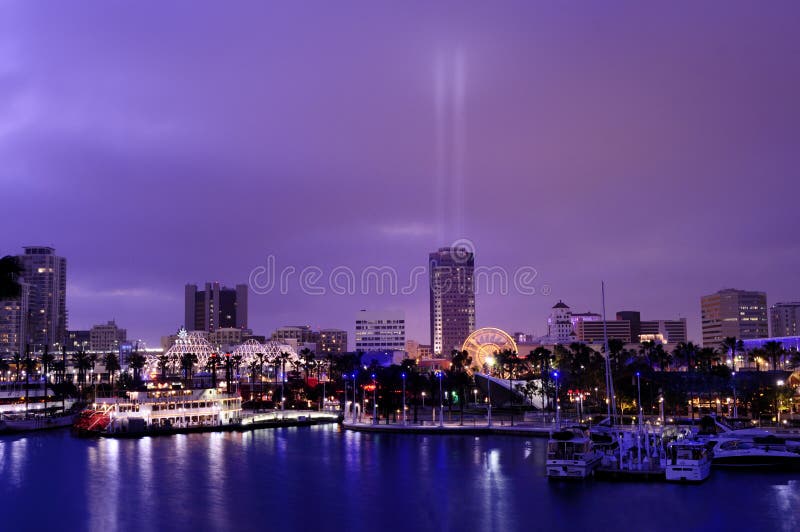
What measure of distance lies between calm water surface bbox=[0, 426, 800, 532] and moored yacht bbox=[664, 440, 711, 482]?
115 cm

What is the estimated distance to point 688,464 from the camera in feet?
204

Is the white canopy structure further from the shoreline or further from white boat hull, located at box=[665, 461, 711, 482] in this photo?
white boat hull, located at box=[665, 461, 711, 482]

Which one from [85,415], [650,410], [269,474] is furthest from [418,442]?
[85,415]

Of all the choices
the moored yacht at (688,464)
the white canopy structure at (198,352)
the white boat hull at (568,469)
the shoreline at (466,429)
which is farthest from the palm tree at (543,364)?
the white canopy structure at (198,352)

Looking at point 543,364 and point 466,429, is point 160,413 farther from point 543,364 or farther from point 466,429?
point 543,364

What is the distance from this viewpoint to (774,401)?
100625 millimetres

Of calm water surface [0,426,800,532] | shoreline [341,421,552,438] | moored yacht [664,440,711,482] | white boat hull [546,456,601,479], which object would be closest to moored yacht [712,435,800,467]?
calm water surface [0,426,800,532]

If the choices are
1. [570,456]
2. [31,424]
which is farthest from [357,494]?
[31,424]

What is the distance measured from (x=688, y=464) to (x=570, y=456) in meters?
9.41

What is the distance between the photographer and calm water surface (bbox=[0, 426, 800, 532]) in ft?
174

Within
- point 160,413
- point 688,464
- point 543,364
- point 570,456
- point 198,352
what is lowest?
point 688,464

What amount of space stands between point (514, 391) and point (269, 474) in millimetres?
68413

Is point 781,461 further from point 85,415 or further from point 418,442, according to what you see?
point 85,415

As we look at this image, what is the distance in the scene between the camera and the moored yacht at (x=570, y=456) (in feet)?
211
